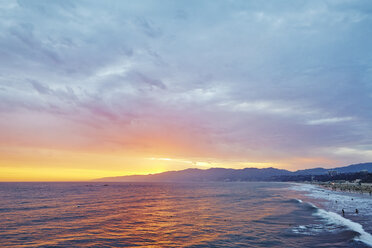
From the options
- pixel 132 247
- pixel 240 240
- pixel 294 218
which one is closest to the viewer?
pixel 132 247

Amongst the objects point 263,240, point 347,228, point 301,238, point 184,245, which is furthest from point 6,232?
point 347,228

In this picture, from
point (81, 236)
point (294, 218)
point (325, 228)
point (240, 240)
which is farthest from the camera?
point (294, 218)

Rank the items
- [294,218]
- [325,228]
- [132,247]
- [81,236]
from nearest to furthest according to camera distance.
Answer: [132,247] < [81,236] < [325,228] < [294,218]

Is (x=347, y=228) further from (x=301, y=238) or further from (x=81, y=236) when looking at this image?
(x=81, y=236)

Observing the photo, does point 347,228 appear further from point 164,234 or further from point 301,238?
point 164,234

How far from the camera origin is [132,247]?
26.0 m

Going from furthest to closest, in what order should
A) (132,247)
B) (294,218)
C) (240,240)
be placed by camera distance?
(294,218)
(240,240)
(132,247)

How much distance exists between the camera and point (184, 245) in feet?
86.1

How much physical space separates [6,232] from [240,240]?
110 ft

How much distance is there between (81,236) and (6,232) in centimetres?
1252

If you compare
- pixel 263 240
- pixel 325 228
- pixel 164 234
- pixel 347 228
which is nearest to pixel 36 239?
pixel 164 234

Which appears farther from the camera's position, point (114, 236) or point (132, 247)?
point (114, 236)

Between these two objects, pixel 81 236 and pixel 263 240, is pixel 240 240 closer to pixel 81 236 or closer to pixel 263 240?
pixel 263 240

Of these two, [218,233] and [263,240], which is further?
[218,233]
